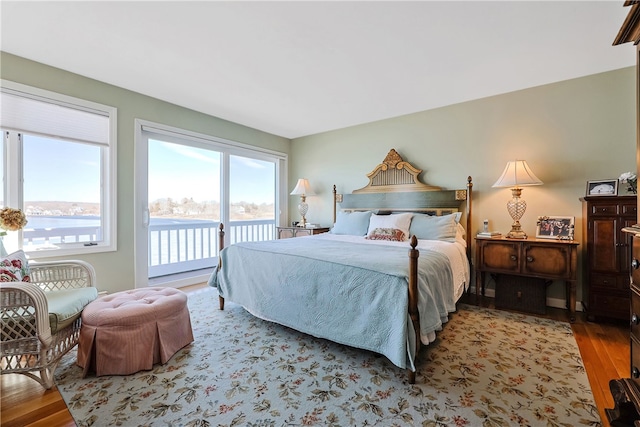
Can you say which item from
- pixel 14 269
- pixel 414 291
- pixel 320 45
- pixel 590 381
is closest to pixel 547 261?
pixel 590 381

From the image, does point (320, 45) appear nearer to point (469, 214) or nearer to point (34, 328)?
point (469, 214)

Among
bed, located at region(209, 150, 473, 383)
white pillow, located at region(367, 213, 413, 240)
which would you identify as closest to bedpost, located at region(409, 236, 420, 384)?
bed, located at region(209, 150, 473, 383)

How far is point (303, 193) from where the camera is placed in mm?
4922

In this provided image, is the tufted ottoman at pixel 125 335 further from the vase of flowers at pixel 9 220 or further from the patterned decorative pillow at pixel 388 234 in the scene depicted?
the patterned decorative pillow at pixel 388 234

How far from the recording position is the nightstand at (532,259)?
9.05 feet

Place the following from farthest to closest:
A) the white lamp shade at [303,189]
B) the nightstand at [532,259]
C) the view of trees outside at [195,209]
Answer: the white lamp shade at [303,189], the view of trees outside at [195,209], the nightstand at [532,259]

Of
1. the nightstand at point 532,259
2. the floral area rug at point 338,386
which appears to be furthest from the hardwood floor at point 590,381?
the nightstand at point 532,259

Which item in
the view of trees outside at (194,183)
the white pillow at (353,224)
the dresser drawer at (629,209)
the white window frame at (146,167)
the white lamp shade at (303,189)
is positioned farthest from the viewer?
the white lamp shade at (303,189)

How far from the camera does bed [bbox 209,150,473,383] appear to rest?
1.78 meters

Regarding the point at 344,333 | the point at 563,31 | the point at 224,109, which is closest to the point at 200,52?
the point at 224,109

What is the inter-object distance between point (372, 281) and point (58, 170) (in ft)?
11.4

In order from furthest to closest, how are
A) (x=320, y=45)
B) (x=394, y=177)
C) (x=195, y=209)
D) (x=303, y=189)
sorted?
(x=303, y=189), (x=195, y=209), (x=394, y=177), (x=320, y=45)

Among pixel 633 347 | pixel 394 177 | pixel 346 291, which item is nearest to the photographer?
pixel 633 347

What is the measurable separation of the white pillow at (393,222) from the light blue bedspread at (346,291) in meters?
0.89
